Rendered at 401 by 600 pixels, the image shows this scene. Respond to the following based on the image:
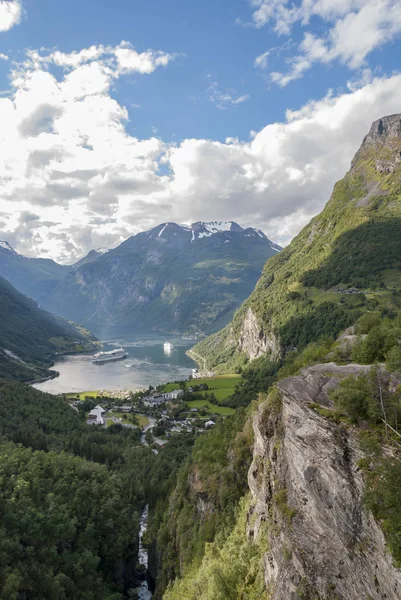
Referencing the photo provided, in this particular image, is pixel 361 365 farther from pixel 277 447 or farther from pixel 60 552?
pixel 60 552

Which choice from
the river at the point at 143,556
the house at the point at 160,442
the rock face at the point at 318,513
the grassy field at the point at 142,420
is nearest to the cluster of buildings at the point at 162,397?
the grassy field at the point at 142,420

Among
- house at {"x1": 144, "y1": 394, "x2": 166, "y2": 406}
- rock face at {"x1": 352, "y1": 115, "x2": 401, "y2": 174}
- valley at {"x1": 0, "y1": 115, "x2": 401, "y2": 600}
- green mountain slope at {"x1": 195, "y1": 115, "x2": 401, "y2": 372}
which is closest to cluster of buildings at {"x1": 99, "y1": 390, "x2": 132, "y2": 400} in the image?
valley at {"x1": 0, "y1": 115, "x2": 401, "y2": 600}

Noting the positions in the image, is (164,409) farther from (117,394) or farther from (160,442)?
(117,394)

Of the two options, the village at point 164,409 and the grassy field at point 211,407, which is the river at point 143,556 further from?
the grassy field at point 211,407

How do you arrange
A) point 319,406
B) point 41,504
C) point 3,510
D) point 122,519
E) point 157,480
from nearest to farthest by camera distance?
Result: point 319,406, point 3,510, point 41,504, point 122,519, point 157,480

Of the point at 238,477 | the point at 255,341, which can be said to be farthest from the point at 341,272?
the point at 238,477

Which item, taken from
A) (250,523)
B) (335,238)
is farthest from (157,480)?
(335,238)
